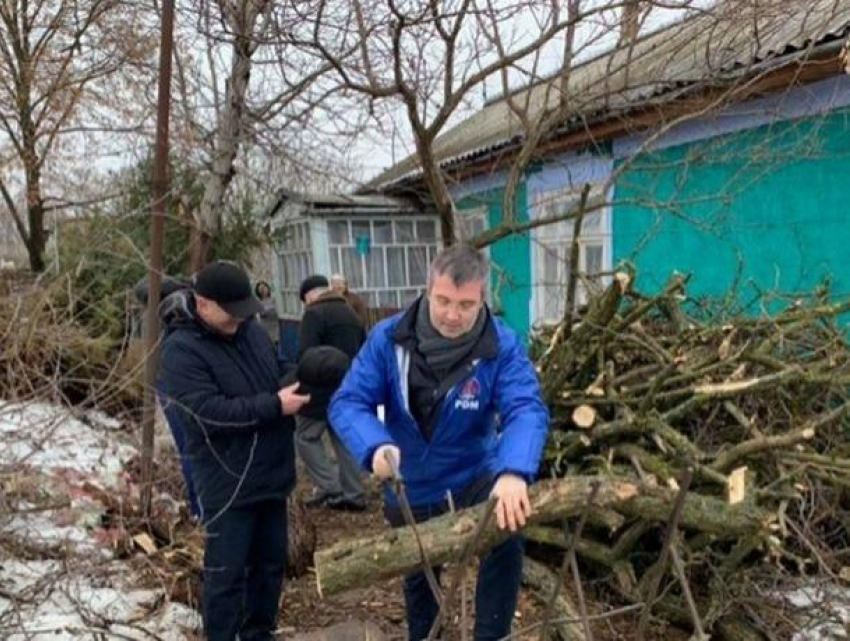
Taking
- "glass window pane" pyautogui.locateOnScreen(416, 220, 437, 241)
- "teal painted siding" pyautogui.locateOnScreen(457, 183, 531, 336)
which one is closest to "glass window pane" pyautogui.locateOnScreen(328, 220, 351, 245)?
"glass window pane" pyautogui.locateOnScreen(416, 220, 437, 241)

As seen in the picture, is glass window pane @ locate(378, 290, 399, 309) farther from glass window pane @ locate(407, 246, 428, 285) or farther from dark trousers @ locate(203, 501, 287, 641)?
dark trousers @ locate(203, 501, 287, 641)

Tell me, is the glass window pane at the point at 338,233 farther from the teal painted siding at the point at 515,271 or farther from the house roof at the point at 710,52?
the house roof at the point at 710,52

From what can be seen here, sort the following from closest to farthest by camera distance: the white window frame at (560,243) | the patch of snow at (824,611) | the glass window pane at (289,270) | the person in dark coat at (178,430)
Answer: the person in dark coat at (178,430) < the patch of snow at (824,611) < the white window frame at (560,243) < the glass window pane at (289,270)

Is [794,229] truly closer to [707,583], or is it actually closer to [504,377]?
[707,583]

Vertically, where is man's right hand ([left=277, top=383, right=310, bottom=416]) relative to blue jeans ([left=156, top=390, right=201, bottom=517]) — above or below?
above

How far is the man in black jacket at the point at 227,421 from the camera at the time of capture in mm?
2846

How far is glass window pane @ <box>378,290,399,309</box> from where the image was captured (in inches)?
470

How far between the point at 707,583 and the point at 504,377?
194 centimetres

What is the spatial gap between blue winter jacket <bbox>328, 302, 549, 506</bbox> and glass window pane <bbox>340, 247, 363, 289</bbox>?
9272 millimetres

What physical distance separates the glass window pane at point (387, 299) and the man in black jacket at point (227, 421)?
8.85 m

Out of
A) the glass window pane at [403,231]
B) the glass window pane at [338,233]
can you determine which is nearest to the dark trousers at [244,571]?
the glass window pane at [338,233]

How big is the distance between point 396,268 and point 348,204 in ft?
4.25

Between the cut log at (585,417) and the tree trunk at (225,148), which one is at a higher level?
the tree trunk at (225,148)

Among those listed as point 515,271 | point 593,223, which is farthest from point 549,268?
point 593,223
